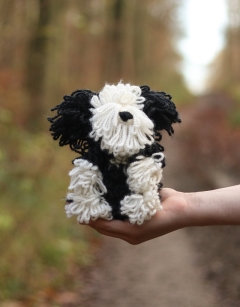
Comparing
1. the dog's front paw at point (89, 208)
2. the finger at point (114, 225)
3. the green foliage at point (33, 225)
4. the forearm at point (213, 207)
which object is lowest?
the finger at point (114, 225)

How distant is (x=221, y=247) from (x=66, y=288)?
1790 millimetres

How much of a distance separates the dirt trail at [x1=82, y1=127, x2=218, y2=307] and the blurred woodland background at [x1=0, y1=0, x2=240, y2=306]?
0.80 feet

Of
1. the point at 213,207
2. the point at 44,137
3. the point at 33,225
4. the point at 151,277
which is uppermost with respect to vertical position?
the point at 44,137

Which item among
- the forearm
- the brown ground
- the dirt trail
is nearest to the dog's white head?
the forearm

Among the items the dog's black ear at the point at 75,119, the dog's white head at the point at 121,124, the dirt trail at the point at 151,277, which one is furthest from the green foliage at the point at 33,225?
the dog's white head at the point at 121,124

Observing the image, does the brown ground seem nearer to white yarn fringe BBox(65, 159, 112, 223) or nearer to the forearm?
the forearm

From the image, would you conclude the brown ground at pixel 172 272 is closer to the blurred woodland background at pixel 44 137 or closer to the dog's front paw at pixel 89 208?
the blurred woodland background at pixel 44 137

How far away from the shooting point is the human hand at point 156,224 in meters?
1.54

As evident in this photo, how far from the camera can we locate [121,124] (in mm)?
1502

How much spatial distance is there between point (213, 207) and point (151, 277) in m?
3.04

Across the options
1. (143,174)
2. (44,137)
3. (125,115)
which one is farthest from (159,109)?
(44,137)

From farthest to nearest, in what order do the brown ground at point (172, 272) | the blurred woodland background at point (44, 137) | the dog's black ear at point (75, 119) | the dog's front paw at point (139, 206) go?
the blurred woodland background at point (44, 137) < the brown ground at point (172, 272) < the dog's black ear at point (75, 119) < the dog's front paw at point (139, 206)

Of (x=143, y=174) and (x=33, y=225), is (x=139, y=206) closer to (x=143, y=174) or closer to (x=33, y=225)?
(x=143, y=174)

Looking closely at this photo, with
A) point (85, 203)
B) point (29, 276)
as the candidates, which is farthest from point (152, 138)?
point (29, 276)
